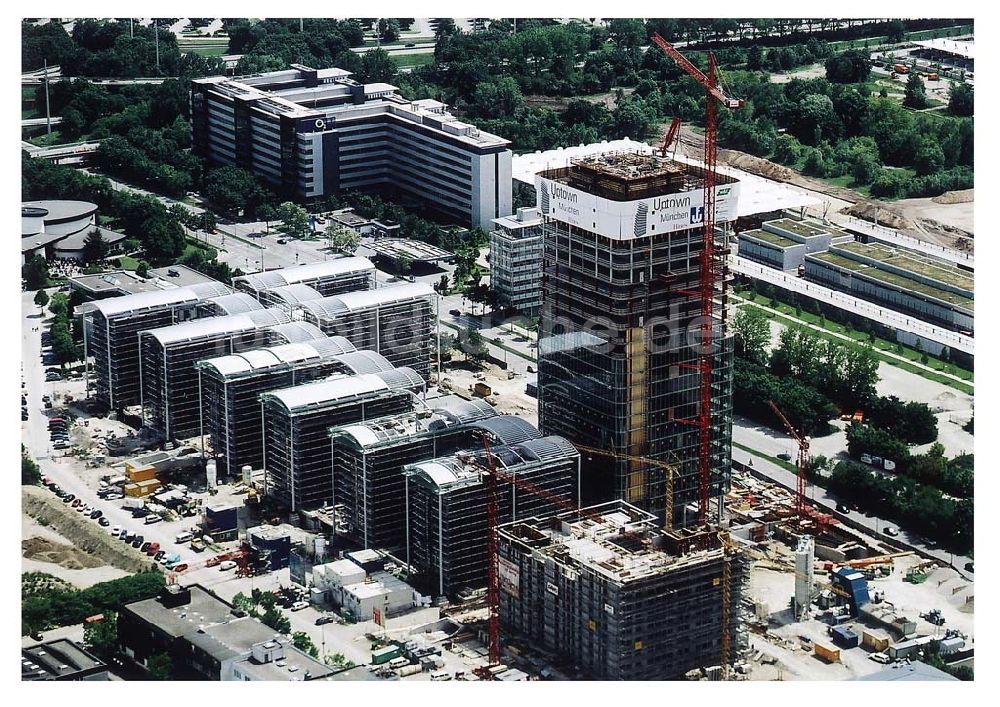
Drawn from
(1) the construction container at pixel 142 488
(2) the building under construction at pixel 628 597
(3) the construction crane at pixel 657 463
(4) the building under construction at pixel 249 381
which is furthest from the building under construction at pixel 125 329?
(2) the building under construction at pixel 628 597

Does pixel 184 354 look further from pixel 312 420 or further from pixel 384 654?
pixel 384 654

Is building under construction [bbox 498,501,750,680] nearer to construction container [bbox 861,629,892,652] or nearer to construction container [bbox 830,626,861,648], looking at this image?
construction container [bbox 830,626,861,648]

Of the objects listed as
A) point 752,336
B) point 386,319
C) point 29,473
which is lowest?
point 29,473

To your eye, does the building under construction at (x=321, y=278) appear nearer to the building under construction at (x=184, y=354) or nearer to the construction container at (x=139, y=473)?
the building under construction at (x=184, y=354)

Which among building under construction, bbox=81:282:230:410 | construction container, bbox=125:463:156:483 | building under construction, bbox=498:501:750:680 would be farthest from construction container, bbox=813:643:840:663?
building under construction, bbox=81:282:230:410

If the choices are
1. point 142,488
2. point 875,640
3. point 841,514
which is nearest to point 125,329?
point 142,488

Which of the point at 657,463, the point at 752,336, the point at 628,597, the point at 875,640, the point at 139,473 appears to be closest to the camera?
the point at 628,597

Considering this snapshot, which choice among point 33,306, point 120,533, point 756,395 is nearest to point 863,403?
point 756,395
